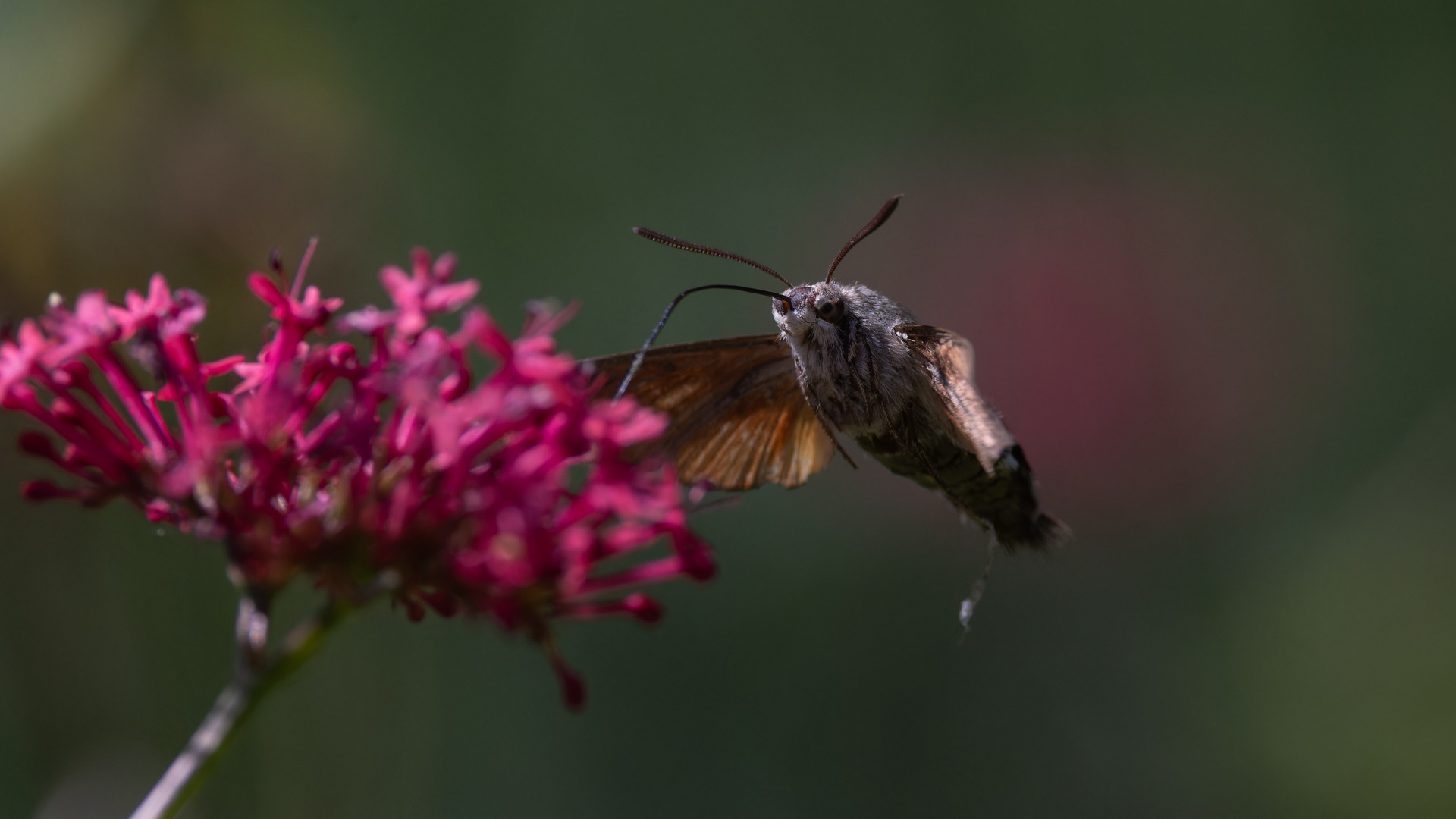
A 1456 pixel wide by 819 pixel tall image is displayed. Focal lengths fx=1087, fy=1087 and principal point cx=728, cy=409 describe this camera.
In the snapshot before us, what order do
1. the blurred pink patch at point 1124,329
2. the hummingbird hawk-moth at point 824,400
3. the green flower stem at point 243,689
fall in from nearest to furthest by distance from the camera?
the green flower stem at point 243,689, the hummingbird hawk-moth at point 824,400, the blurred pink patch at point 1124,329

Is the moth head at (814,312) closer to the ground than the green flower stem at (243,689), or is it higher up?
higher up

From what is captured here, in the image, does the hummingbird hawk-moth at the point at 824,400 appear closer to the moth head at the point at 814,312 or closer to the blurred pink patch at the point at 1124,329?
the moth head at the point at 814,312

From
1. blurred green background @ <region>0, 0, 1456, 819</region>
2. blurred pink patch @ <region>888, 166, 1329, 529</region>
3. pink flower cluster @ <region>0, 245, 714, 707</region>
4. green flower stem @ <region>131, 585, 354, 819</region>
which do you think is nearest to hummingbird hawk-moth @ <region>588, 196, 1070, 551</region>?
pink flower cluster @ <region>0, 245, 714, 707</region>

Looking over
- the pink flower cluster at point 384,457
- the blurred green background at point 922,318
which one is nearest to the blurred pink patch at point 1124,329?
the blurred green background at point 922,318

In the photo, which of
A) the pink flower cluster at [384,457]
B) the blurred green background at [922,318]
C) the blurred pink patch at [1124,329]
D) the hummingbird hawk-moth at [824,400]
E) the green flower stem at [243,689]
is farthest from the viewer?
the blurred pink patch at [1124,329]

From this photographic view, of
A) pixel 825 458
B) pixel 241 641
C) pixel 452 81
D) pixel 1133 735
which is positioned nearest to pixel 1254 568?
pixel 1133 735

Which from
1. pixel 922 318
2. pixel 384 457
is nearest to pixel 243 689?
pixel 384 457

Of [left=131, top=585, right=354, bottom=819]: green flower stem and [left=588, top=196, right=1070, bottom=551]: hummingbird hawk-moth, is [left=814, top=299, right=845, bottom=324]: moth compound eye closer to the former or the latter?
[left=588, top=196, right=1070, bottom=551]: hummingbird hawk-moth
